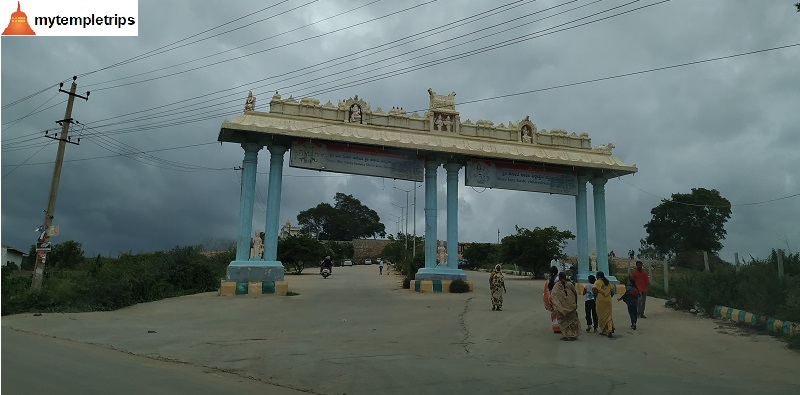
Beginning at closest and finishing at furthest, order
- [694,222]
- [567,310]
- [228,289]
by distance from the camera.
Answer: [567,310]
[228,289]
[694,222]

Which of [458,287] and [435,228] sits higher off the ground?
[435,228]

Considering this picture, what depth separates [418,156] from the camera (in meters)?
21.9

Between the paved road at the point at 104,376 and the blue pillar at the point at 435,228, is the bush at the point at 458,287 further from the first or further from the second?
the paved road at the point at 104,376

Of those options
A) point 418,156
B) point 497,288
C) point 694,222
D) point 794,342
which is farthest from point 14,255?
point 694,222

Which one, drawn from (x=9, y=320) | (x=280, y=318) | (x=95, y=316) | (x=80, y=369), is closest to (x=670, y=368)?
(x=80, y=369)

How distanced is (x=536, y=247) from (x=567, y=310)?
24.8 meters

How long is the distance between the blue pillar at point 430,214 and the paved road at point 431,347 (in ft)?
14.2

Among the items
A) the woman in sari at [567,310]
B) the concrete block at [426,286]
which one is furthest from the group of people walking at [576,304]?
the concrete block at [426,286]

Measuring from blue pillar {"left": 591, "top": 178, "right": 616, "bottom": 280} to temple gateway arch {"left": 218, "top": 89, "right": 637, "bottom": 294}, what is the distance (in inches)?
1.9

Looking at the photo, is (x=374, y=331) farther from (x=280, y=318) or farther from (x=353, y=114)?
(x=353, y=114)

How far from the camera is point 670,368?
829cm

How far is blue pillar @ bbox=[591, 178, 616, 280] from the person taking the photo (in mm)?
23641

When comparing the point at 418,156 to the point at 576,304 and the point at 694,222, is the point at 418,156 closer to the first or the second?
the point at 576,304

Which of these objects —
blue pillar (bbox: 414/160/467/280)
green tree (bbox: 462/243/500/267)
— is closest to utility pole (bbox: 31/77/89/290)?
blue pillar (bbox: 414/160/467/280)
